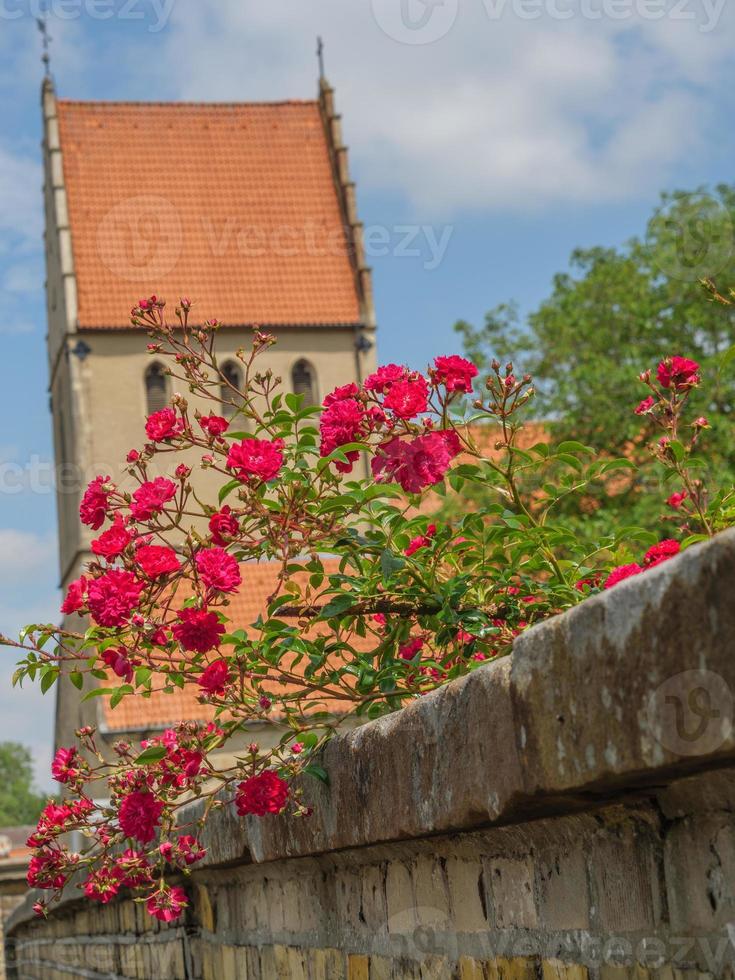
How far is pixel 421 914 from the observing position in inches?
116

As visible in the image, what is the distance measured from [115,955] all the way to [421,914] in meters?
3.91

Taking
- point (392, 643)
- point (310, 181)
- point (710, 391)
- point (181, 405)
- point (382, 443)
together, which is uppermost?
point (310, 181)

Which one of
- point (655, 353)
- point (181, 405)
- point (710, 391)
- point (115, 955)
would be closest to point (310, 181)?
point (655, 353)

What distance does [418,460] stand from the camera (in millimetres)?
3299

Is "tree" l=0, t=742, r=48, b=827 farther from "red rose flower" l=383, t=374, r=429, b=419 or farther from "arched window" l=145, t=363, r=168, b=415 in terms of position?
"red rose flower" l=383, t=374, r=429, b=419

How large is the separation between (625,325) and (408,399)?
23.4 metres

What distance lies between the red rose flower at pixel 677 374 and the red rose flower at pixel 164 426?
1112 millimetres

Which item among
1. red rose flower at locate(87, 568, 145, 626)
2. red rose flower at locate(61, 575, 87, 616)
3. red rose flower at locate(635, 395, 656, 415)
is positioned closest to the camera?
red rose flower at locate(87, 568, 145, 626)

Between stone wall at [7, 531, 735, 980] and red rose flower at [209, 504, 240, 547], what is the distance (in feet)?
1.76

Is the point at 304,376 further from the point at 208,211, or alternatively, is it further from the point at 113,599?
the point at 113,599

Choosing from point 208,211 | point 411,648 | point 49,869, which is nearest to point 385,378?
point 411,648

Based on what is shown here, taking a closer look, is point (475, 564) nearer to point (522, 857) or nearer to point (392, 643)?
point (392, 643)

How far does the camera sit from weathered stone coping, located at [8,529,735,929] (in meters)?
1.79

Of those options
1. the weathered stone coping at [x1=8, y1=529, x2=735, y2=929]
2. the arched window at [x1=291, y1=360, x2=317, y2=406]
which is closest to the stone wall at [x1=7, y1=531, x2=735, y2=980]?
the weathered stone coping at [x1=8, y1=529, x2=735, y2=929]
